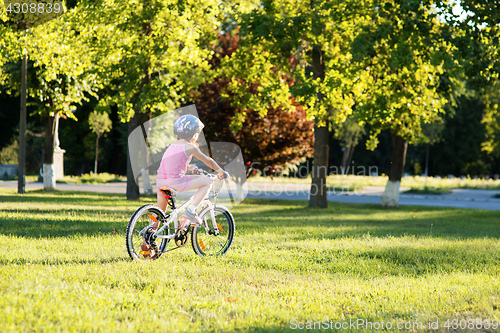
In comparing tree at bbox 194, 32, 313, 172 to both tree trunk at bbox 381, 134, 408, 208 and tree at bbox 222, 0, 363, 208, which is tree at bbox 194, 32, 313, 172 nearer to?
tree at bbox 222, 0, 363, 208

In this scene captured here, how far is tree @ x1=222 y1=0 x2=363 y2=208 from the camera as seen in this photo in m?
15.5

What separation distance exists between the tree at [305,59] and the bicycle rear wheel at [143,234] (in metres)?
9.95

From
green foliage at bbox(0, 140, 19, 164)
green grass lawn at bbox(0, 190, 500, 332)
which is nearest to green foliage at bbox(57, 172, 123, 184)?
green foliage at bbox(0, 140, 19, 164)

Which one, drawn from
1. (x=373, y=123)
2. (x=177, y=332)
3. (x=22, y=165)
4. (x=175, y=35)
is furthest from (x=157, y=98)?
(x=177, y=332)

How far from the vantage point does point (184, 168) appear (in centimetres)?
654

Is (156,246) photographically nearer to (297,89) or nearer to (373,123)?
(297,89)

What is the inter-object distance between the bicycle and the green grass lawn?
0.22 meters

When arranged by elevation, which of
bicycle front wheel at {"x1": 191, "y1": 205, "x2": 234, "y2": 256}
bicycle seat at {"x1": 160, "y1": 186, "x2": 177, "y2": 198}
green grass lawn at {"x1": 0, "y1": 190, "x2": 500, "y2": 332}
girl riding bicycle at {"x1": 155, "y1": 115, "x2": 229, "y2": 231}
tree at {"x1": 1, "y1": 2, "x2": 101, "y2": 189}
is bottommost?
green grass lawn at {"x1": 0, "y1": 190, "x2": 500, "y2": 332}

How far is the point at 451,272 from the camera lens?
6.73 meters

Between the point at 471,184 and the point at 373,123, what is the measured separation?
24463 mm

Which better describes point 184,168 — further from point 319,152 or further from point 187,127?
point 319,152

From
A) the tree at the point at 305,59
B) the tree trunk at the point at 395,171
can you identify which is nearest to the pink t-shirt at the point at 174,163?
the tree at the point at 305,59

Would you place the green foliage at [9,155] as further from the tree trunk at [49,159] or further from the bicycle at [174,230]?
the bicycle at [174,230]

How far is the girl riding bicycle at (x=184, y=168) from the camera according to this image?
6.50m
